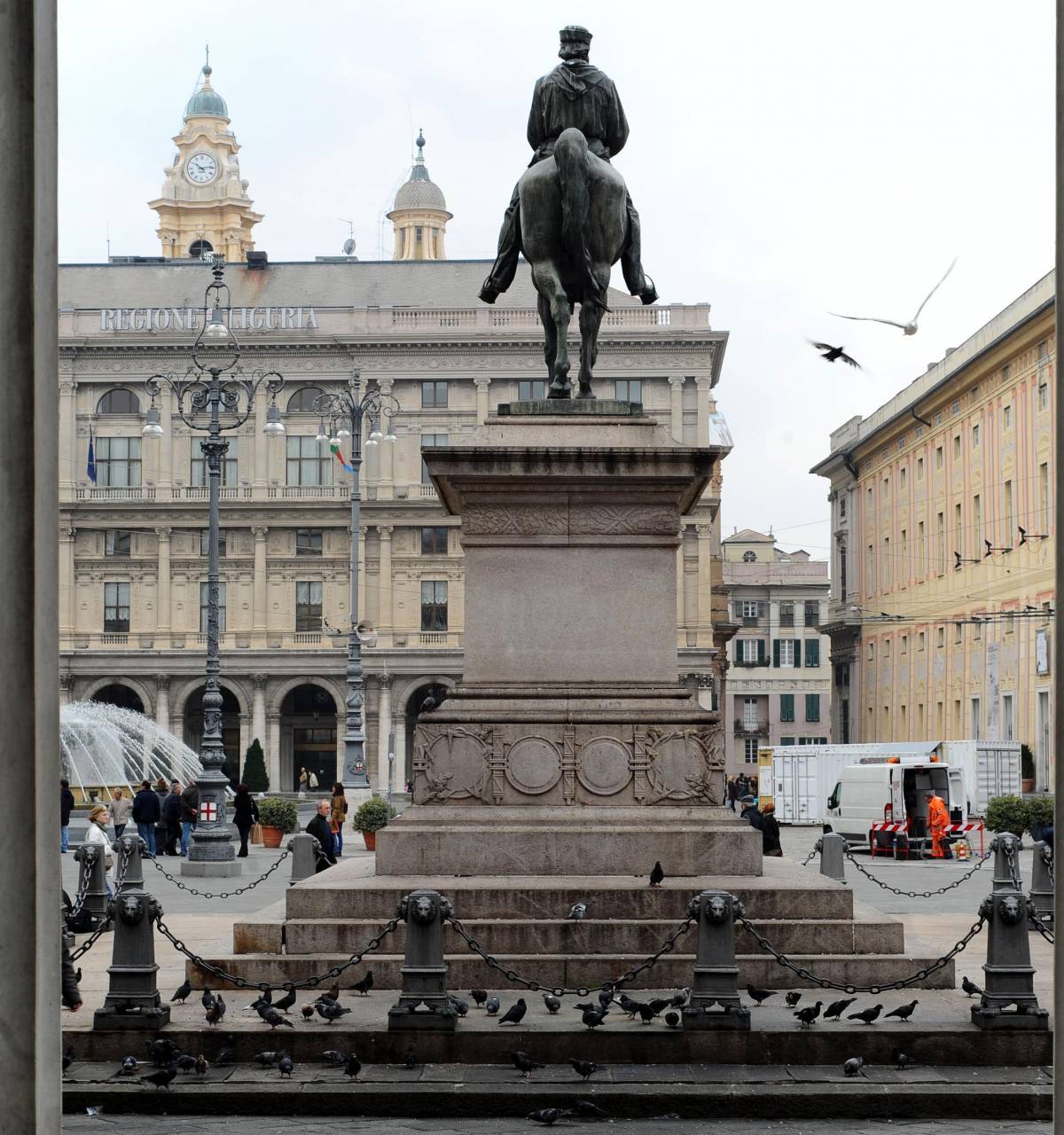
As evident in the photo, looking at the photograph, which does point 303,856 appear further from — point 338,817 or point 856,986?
point 338,817

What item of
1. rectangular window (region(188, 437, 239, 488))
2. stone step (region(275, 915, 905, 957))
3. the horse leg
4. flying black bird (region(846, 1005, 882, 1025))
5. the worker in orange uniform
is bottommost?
the worker in orange uniform

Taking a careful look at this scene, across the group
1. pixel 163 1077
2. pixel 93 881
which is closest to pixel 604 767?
pixel 163 1077

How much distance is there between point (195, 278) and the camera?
293 feet

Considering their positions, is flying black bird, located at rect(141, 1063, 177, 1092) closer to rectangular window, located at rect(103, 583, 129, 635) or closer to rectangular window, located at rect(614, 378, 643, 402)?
rectangular window, located at rect(614, 378, 643, 402)

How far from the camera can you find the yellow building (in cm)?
5625

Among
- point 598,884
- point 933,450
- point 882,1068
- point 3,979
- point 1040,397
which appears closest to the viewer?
point 3,979

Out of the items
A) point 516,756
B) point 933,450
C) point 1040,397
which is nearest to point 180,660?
point 933,450

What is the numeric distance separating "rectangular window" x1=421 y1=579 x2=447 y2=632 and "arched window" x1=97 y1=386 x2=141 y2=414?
1595 centimetres

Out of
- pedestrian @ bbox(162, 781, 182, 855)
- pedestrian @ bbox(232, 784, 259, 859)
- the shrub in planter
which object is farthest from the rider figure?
the shrub in planter

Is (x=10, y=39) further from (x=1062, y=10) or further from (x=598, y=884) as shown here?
(x=598, y=884)

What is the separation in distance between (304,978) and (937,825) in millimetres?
27151

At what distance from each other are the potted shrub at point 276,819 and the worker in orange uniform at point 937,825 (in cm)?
1279

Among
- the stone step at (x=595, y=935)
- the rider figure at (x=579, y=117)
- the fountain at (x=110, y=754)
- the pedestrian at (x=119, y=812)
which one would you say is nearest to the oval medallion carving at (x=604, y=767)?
the stone step at (x=595, y=935)

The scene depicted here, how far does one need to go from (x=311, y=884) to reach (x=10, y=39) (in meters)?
9.37
